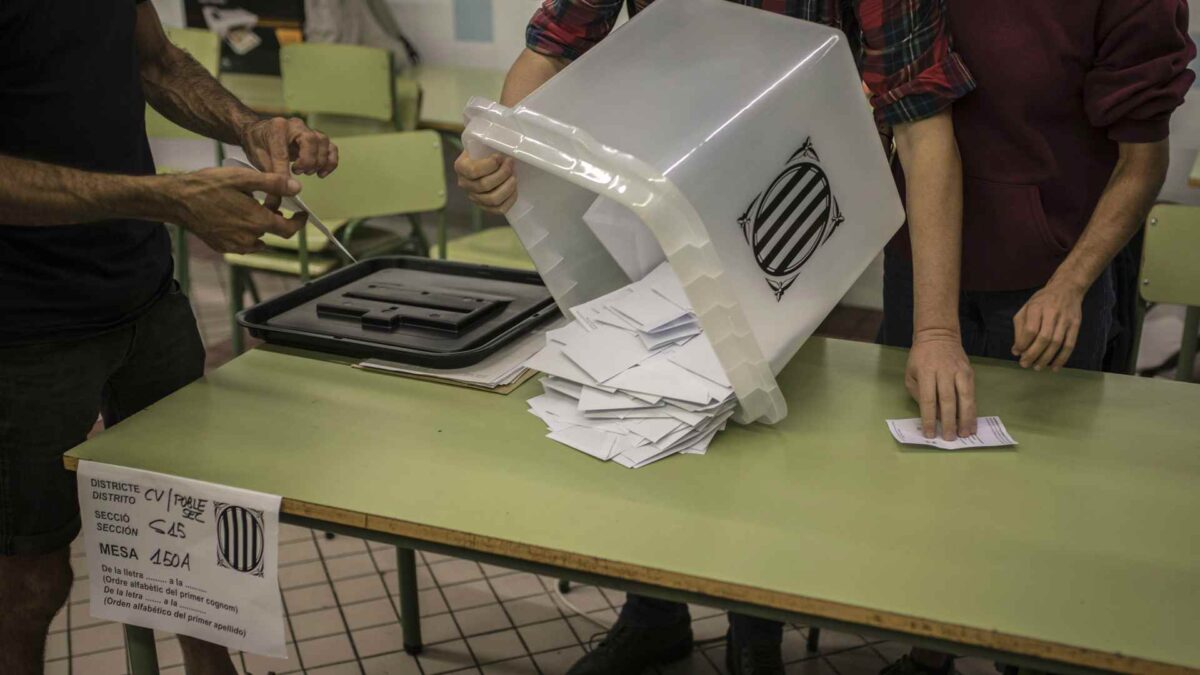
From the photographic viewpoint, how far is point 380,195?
274 cm

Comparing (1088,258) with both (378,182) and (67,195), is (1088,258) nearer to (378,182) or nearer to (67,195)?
(67,195)

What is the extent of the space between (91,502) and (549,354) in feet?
1.99

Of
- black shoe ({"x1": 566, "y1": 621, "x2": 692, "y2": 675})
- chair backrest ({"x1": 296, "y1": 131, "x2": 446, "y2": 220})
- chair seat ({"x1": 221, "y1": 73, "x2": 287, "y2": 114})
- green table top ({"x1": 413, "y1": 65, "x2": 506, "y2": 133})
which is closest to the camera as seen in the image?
black shoe ({"x1": 566, "y1": 621, "x2": 692, "y2": 675})

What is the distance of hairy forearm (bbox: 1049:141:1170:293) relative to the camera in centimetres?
145

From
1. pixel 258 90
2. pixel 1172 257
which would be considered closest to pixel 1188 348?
pixel 1172 257

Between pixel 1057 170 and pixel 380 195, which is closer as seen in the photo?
pixel 1057 170

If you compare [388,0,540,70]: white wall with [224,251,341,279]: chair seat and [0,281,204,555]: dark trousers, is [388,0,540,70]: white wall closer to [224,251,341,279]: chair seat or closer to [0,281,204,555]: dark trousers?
[224,251,341,279]: chair seat

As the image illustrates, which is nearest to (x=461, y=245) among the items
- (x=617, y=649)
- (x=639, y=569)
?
(x=617, y=649)

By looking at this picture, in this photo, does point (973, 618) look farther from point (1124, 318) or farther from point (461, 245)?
point (461, 245)

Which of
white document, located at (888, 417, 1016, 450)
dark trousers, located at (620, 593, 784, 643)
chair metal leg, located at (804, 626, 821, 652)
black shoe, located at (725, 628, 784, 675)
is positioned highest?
white document, located at (888, 417, 1016, 450)

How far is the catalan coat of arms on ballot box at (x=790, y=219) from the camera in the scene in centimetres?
134

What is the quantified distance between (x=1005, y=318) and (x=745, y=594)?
807 millimetres

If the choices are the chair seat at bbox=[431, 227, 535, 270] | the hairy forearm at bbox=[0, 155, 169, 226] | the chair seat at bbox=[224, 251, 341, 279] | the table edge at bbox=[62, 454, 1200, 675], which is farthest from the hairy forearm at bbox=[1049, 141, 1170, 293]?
the chair seat at bbox=[224, 251, 341, 279]

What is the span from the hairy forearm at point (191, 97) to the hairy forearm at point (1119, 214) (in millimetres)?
1235
